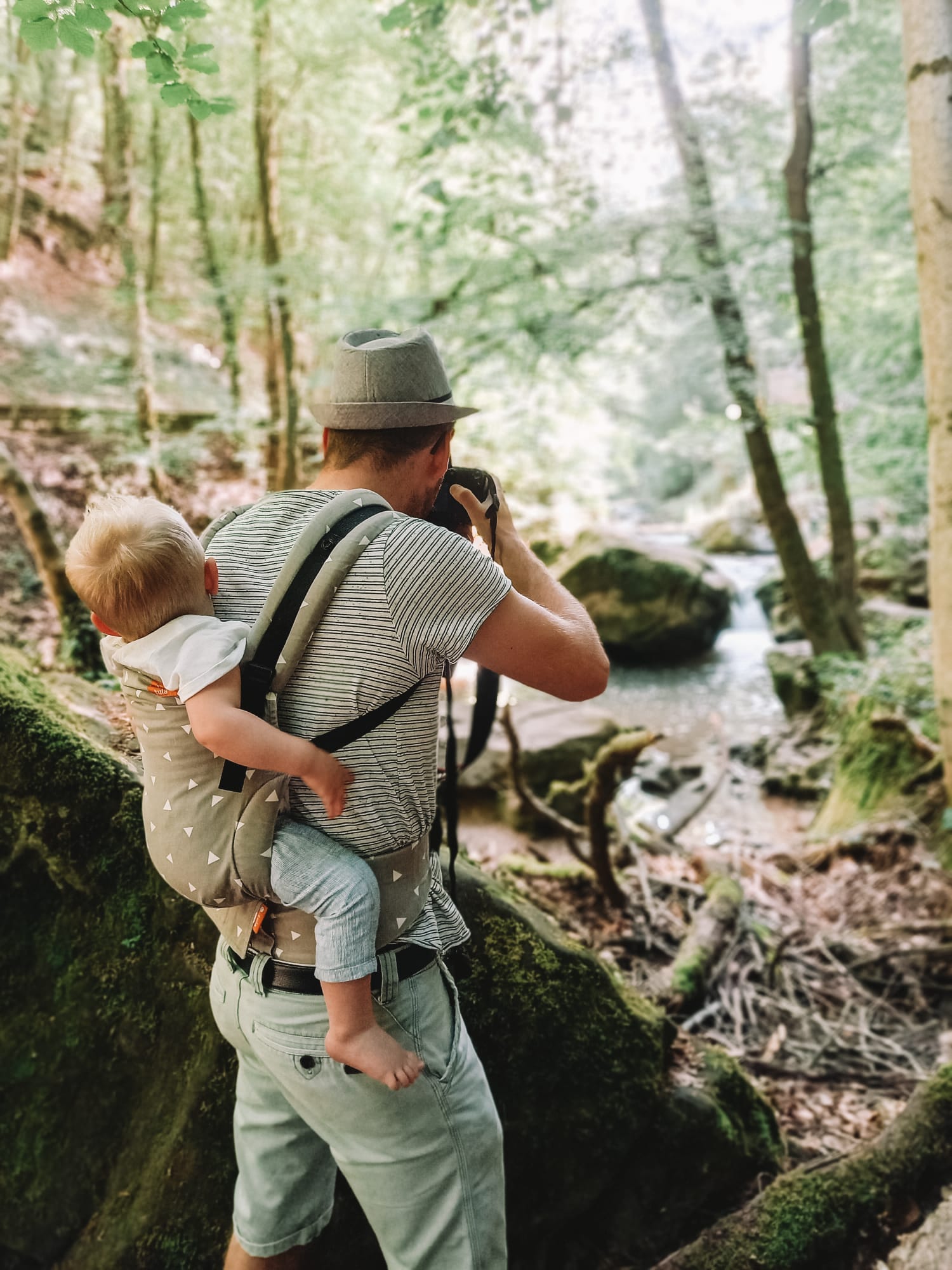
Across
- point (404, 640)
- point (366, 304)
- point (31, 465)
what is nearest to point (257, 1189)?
point (404, 640)

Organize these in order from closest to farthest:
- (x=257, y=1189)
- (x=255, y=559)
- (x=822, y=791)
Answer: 1. (x=255, y=559)
2. (x=257, y=1189)
3. (x=822, y=791)

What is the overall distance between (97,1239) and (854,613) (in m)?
9.81

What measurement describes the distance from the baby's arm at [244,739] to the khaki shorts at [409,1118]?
46 cm

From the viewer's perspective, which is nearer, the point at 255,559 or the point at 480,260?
the point at 255,559

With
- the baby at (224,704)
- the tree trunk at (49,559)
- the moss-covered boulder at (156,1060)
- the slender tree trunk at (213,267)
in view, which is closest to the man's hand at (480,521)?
the baby at (224,704)

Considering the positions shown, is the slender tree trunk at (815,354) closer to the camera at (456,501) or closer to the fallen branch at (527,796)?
the fallen branch at (527,796)

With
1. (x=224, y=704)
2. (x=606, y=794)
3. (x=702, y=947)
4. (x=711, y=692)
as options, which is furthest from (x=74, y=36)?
(x=711, y=692)

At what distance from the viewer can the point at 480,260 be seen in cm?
843

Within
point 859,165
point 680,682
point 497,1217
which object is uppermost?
point 859,165

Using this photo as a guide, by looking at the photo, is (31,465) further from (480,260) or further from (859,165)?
(859,165)

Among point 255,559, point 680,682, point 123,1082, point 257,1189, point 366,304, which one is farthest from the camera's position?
point 680,682

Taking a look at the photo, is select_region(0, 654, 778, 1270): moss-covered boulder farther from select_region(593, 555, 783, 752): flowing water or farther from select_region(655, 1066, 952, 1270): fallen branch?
select_region(593, 555, 783, 752): flowing water

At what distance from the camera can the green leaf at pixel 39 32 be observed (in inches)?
86.2

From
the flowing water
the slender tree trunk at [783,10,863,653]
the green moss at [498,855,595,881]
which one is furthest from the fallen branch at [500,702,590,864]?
the slender tree trunk at [783,10,863,653]
